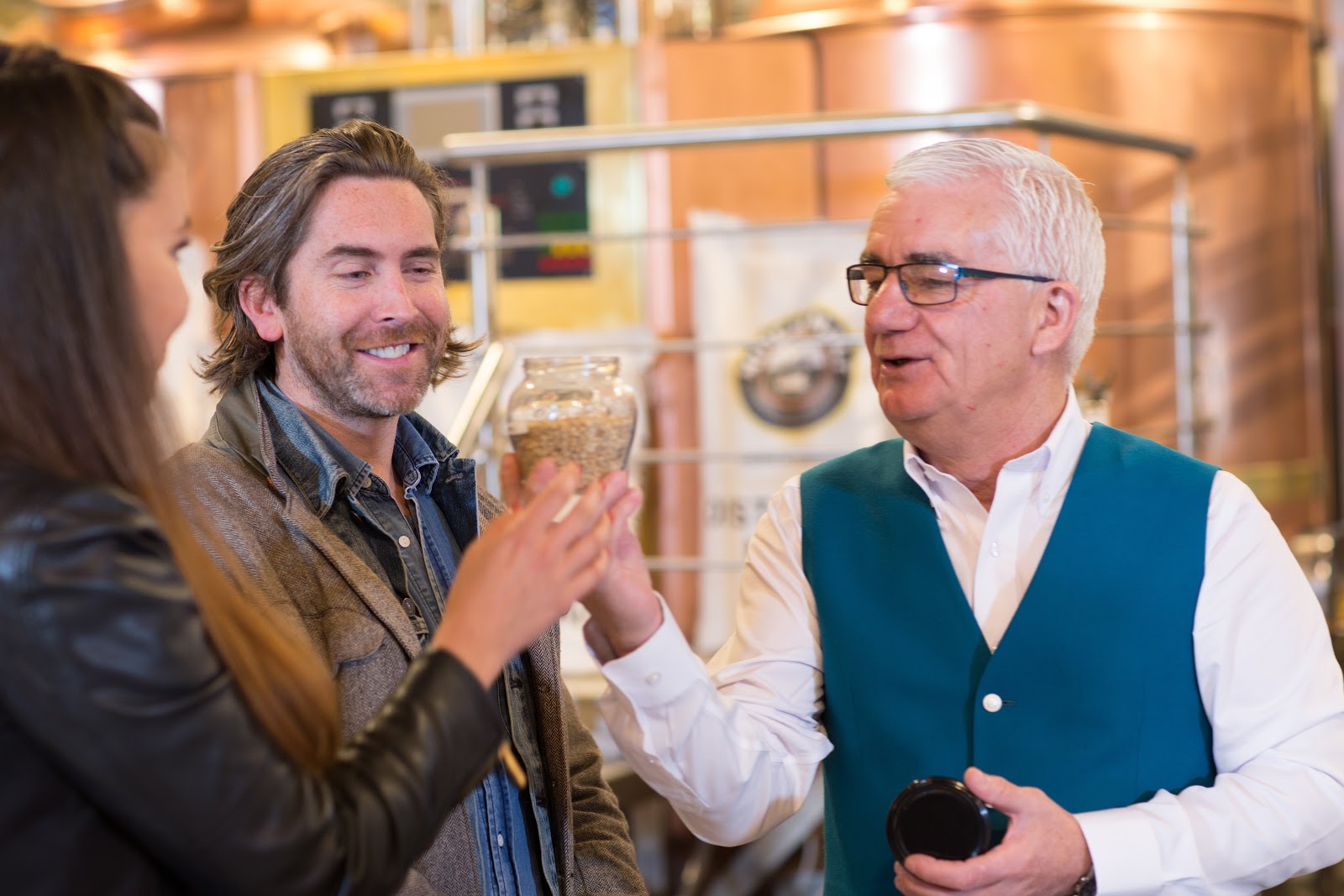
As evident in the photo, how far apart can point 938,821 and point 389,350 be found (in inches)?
30.7

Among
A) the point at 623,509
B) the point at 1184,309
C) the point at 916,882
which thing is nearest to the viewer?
the point at 623,509

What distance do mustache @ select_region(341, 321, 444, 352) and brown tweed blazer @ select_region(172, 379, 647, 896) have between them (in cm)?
12

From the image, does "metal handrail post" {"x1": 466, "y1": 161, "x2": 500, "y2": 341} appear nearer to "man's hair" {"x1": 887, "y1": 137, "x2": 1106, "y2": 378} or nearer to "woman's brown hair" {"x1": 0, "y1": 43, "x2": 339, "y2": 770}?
"man's hair" {"x1": 887, "y1": 137, "x2": 1106, "y2": 378}

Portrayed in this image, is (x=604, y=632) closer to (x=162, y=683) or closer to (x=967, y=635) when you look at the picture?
(x=967, y=635)

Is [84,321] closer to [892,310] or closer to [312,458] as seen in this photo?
[312,458]

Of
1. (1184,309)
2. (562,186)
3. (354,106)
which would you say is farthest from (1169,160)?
(354,106)

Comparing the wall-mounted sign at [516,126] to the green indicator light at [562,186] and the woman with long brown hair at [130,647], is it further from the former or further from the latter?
the woman with long brown hair at [130,647]

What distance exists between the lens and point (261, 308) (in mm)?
1591

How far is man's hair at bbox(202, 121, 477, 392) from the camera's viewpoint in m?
1.56

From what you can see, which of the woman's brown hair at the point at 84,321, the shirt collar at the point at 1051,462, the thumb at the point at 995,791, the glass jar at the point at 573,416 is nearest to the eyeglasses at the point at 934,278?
the shirt collar at the point at 1051,462

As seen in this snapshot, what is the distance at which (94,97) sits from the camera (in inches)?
37.3

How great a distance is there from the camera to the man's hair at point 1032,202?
1.50 m

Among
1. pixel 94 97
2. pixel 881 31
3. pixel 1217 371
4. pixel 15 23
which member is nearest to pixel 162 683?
pixel 94 97

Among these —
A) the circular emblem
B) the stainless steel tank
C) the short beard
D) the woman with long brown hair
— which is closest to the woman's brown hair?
the woman with long brown hair
